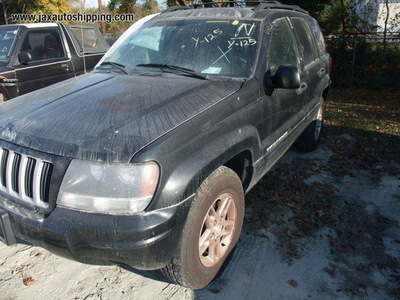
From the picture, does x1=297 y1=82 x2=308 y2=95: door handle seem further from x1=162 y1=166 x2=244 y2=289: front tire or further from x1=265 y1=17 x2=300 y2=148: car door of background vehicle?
x1=162 y1=166 x2=244 y2=289: front tire

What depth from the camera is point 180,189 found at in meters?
1.99

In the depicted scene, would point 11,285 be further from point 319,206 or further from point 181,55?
point 319,206

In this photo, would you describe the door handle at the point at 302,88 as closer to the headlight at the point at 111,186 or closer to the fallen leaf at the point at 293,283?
the fallen leaf at the point at 293,283

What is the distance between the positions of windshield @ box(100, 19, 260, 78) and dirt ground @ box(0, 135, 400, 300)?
1545 mm

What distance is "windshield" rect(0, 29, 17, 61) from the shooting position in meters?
5.88

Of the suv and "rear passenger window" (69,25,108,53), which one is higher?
"rear passenger window" (69,25,108,53)

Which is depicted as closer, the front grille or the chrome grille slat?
the front grille

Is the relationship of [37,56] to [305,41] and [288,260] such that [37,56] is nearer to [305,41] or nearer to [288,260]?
[305,41]

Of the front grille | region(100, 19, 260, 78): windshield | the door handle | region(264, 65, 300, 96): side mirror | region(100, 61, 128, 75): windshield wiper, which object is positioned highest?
region(100, 19, 260, 78): windshield

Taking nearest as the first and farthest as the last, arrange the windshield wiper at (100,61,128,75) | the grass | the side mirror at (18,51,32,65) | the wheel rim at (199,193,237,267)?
the wheel rim at (199,193,237,267) < the windshield wiper at (100,61,128,75) < the grass < the side mirror at (18,51,32,65)

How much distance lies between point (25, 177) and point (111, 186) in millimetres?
620

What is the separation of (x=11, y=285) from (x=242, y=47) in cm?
269

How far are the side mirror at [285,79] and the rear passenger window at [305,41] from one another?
118 cm

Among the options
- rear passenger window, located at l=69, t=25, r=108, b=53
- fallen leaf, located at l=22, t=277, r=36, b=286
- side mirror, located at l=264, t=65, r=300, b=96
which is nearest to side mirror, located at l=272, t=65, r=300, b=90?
side mirror, located at l=264, t=65, r=300, b=96
